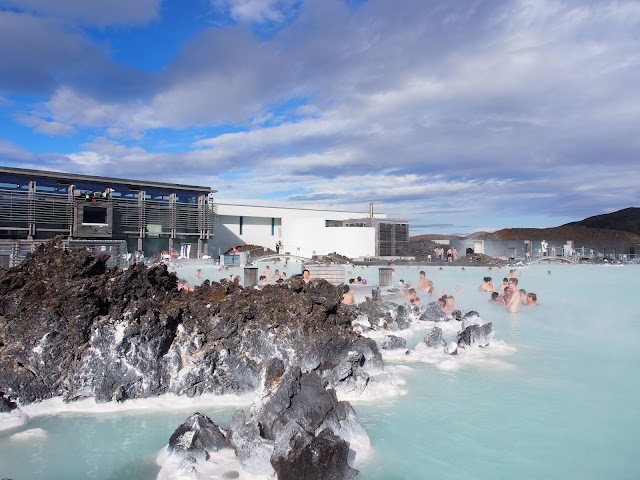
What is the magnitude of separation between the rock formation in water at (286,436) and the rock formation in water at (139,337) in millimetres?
1318

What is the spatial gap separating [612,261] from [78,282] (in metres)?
33.9

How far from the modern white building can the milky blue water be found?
96.0 feet

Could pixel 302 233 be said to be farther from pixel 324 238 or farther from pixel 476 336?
pixel 476 336

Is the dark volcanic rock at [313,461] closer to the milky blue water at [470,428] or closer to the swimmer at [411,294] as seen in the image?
the milky blue water at [470,428]

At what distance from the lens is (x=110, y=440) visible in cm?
520

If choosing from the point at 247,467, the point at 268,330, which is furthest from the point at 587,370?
the point at 247,467

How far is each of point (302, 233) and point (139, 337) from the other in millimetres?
33680

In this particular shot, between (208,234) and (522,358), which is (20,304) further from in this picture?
(208,234)

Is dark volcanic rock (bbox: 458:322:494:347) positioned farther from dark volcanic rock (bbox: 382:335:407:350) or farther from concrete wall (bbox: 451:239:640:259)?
concrete wall (bbox: 451:239:640:259)

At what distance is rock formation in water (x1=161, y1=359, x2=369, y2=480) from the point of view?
13.4 feet

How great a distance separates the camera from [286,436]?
4.16 m

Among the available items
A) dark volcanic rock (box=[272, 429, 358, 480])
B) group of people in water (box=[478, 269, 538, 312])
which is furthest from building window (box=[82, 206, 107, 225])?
dark volcanic rock (box=[272, 429, 358, 480])

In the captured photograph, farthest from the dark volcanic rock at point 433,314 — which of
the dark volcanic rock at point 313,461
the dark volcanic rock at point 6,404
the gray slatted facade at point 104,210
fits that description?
the gray slatted facade at point 104,210

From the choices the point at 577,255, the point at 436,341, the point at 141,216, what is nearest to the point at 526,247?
the point at 577,255
